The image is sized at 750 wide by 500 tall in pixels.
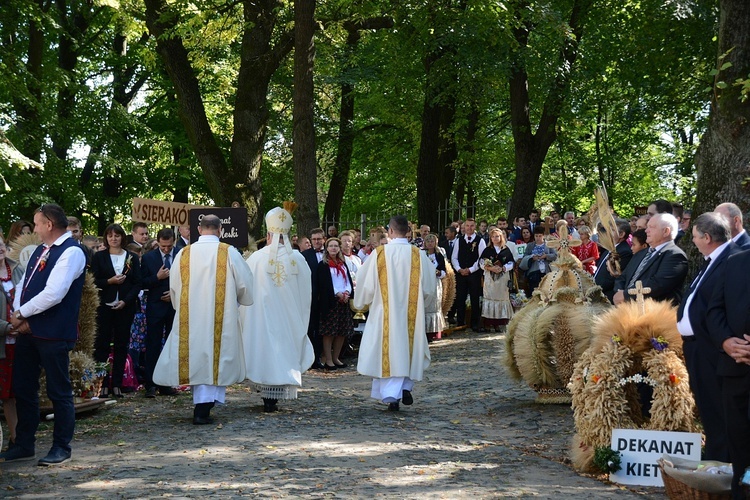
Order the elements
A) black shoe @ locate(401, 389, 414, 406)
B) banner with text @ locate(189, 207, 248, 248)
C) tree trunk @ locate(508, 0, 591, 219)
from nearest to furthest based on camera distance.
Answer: black shoe @ locate(401, 389, 414, 406)
banner with text @ locate(189, 207, 248, 248)
tree trunk @ locate(508, 0, 591, 219)

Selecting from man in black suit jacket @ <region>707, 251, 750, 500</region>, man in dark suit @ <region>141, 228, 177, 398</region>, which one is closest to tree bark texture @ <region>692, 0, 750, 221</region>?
man in black suit jacket @ <region>707, 251, 750, 500</region>

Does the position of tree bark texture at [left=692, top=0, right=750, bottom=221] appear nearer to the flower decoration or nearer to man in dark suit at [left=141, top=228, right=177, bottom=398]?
the flower decoration

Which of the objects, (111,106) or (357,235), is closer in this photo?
(357,235)

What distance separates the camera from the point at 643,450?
25.4 feet

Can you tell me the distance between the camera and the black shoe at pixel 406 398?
11.7 meters

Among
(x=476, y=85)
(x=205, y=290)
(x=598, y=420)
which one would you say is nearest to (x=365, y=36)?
(x=476, y=85)

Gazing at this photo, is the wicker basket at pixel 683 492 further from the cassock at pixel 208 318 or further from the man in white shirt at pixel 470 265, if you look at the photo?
the man in white shirt at pixel 470 265

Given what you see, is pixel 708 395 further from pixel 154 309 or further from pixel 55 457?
pixel 154 309

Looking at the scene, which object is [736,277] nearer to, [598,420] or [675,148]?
[598,420]

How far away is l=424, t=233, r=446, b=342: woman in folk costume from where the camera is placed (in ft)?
63.2

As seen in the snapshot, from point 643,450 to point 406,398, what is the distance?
4285 millimetres

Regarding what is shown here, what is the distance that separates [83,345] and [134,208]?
4.00 metres

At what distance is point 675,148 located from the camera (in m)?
41.0

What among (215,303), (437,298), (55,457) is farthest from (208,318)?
(437,298)
